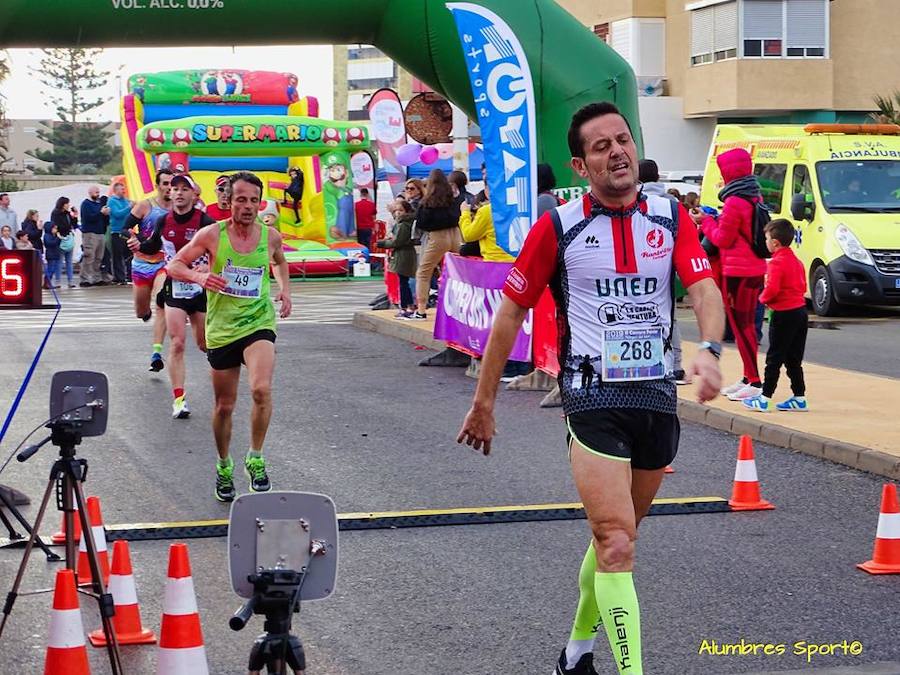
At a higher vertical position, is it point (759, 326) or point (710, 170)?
point (710, 170)

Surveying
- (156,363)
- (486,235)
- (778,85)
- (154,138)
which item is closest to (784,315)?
(486,235)

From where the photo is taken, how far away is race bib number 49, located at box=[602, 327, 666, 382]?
199 inches

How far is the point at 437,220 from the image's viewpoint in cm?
1812

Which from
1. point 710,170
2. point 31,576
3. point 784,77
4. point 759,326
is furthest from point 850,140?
point 784,77

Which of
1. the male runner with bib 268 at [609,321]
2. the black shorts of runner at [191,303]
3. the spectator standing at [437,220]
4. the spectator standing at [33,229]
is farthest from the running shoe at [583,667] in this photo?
the spectator standing at [33,229]

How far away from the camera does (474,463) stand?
33.1 ft

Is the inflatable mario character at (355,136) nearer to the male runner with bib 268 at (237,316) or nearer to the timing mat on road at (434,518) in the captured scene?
the male runner with bib 268 at (237,316)

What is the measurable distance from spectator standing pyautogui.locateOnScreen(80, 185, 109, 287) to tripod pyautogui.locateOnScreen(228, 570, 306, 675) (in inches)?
1057

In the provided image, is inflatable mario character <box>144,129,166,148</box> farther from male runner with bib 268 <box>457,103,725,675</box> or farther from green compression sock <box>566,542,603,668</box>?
green compression sock <box>566,542,603,668</box>

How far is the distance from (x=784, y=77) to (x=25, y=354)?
31.0m

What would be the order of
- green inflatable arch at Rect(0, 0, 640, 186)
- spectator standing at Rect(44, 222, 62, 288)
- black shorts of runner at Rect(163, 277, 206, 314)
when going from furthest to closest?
spectator standing at Rect(44, 222, 62, 288)
green inflatable arch at Rect(0, 0, 640, 186)
black shorts of runner at Rect(163, 277, 206, 314)

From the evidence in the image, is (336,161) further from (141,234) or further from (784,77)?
(141,234)

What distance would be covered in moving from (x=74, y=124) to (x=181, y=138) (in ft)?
262

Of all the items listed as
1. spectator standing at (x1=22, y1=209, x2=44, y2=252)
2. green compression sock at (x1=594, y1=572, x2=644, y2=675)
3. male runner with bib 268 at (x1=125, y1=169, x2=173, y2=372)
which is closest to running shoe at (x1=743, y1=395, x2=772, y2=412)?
male runner with bib 268 at (x1=125, y1=169, x2=173, y2=372)
